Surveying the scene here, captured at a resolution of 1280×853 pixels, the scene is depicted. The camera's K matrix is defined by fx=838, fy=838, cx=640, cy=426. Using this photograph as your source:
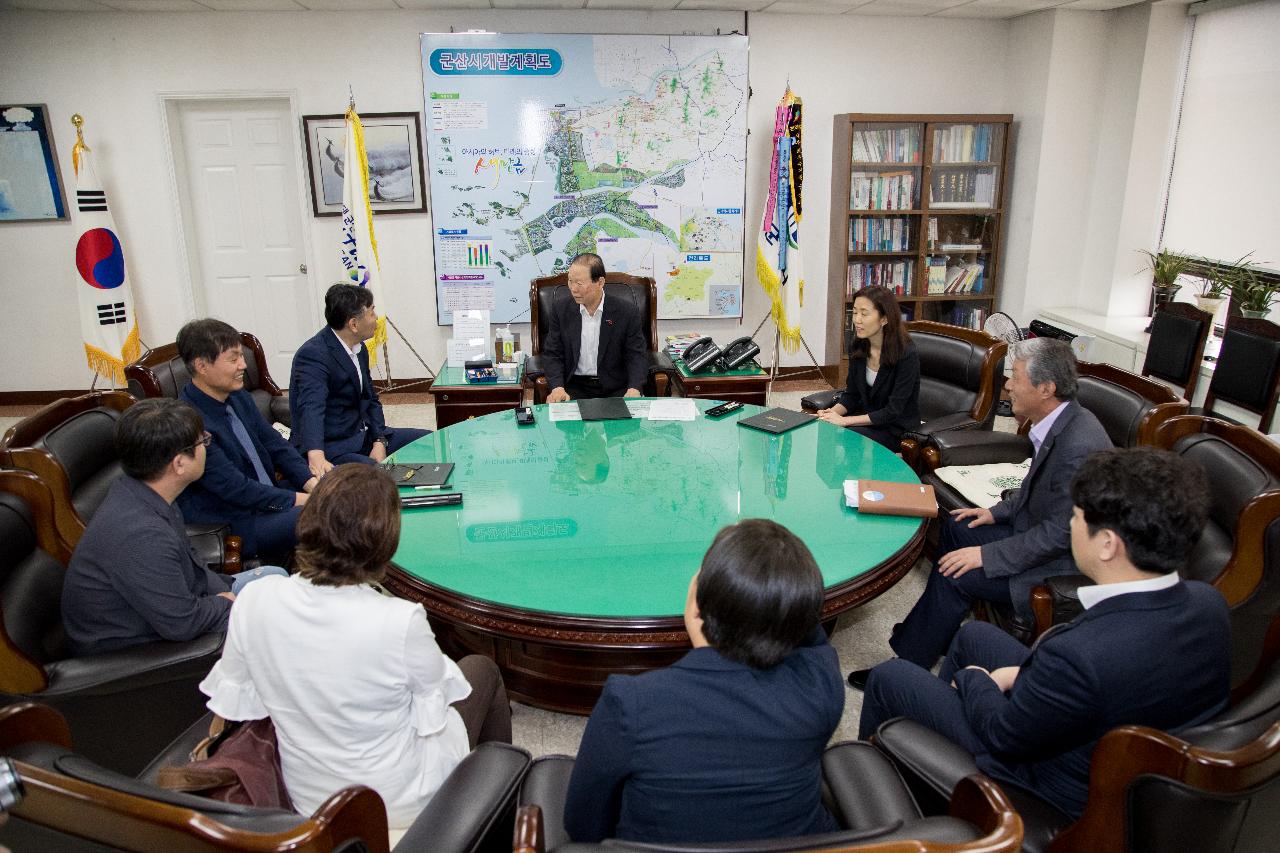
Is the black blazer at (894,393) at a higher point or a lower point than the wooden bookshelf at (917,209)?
lower

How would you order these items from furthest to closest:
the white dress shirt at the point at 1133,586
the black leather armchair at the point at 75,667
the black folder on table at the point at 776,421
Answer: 1. the black folder on table at the point at 776,421
2. the black leather armchair at the point at 75,667
3. the white dress shirt at the point at 1133,586

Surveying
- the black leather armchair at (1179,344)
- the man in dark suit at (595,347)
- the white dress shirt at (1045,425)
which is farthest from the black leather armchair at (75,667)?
the black leather armchair at (1179,344)

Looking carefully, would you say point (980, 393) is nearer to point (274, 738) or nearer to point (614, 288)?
point (614, 288)

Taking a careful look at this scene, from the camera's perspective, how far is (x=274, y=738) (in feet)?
5.41

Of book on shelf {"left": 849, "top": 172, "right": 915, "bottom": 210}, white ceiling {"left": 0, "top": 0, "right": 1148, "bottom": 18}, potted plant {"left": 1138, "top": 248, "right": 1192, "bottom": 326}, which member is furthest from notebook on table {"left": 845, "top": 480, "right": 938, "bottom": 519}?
white ceiling {"left": 0, "top": 0, "right": 1148, "bottom": 18}

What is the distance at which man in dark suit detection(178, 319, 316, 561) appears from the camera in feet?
9.36

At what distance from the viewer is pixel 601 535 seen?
2553 mm

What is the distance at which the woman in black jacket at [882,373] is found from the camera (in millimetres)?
3717

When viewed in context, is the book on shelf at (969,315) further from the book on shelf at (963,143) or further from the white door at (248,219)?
the white door at (248,219)

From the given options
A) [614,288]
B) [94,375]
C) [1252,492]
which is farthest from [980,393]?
[94,375]

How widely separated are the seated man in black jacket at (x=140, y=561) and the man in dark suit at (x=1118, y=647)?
1.88 metres

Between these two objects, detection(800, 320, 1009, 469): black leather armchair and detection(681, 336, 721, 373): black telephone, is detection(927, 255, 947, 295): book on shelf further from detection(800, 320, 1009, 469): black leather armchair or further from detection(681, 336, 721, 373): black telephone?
detection(681, 336, 721, 373): black telephone

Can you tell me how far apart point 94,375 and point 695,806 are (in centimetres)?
635

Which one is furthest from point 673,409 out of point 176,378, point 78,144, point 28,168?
point 28,168
